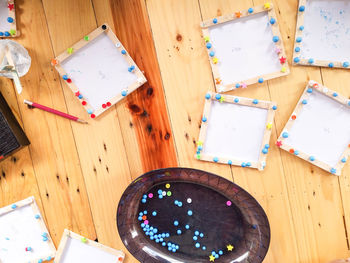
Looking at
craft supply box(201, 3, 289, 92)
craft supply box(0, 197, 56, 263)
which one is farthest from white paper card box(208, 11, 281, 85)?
craft supply box(0, 197, 56, 263)

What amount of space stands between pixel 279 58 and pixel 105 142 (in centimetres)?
61

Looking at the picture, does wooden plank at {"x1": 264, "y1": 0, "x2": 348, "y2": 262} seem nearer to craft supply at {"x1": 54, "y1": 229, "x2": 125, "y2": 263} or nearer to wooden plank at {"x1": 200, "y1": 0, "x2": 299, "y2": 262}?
wooden plank at {"x1": 200, "y1": 0, "x2": 299, "y2": 262}

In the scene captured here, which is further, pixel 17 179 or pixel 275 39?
pixel 17 179

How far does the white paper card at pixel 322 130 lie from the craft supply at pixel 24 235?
87cm

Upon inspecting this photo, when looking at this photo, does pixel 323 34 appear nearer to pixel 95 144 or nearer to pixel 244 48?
pixel 244 48

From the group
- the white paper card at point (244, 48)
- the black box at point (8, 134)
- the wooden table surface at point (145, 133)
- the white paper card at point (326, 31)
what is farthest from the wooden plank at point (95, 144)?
the white paper card at point (326, 31)

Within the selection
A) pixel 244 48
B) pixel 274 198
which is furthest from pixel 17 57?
pixel 274 198

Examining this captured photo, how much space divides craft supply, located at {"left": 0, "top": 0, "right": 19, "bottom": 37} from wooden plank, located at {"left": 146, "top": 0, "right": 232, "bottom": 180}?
16.8 inches

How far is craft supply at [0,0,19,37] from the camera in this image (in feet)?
2.98

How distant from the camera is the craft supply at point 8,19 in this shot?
2.98 feet

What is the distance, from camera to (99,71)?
929 mm

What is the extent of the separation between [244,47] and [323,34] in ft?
0.77

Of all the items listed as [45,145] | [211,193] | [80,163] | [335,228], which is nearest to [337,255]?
[335,228]

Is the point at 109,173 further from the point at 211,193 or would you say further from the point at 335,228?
the point at 335,228
